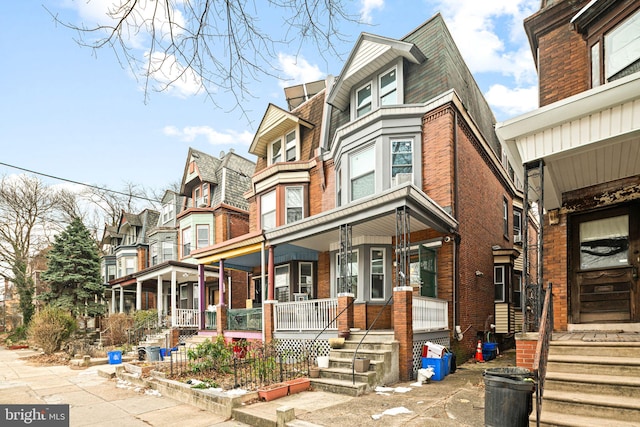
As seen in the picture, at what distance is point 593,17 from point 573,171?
10.4 ft

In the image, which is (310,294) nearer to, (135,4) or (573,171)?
(573,171)

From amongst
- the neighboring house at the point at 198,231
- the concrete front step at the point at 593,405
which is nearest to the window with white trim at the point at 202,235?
the neighboring house at the point at 198,231

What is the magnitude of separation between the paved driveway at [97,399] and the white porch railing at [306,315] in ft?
13.7

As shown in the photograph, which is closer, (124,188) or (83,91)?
(83,91)

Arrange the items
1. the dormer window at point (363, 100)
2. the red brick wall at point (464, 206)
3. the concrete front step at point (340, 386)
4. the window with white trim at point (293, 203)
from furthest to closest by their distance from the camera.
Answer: the window with white trim at point (293, 203) → the dormer window at point (363, 100) → the red brick wall at point (464, 206) → the concrete front step at point (340, 386)

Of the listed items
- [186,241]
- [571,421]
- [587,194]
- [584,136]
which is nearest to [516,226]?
[587,194]

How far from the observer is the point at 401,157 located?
13.0 meters

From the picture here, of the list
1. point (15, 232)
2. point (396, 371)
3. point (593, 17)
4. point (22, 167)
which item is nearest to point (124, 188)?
point (15, 232)

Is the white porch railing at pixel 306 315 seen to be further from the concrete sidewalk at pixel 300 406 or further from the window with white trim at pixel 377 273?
the concrete sidewalk at pixel 300 406

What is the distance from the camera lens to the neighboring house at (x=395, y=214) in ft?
35.1

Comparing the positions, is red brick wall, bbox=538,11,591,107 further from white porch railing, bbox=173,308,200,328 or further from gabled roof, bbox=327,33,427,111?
white porch railing, bbox=173,308,200,328

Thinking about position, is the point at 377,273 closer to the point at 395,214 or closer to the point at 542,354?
the point at 395,214

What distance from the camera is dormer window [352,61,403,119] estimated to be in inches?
548

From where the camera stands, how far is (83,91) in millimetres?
3623
